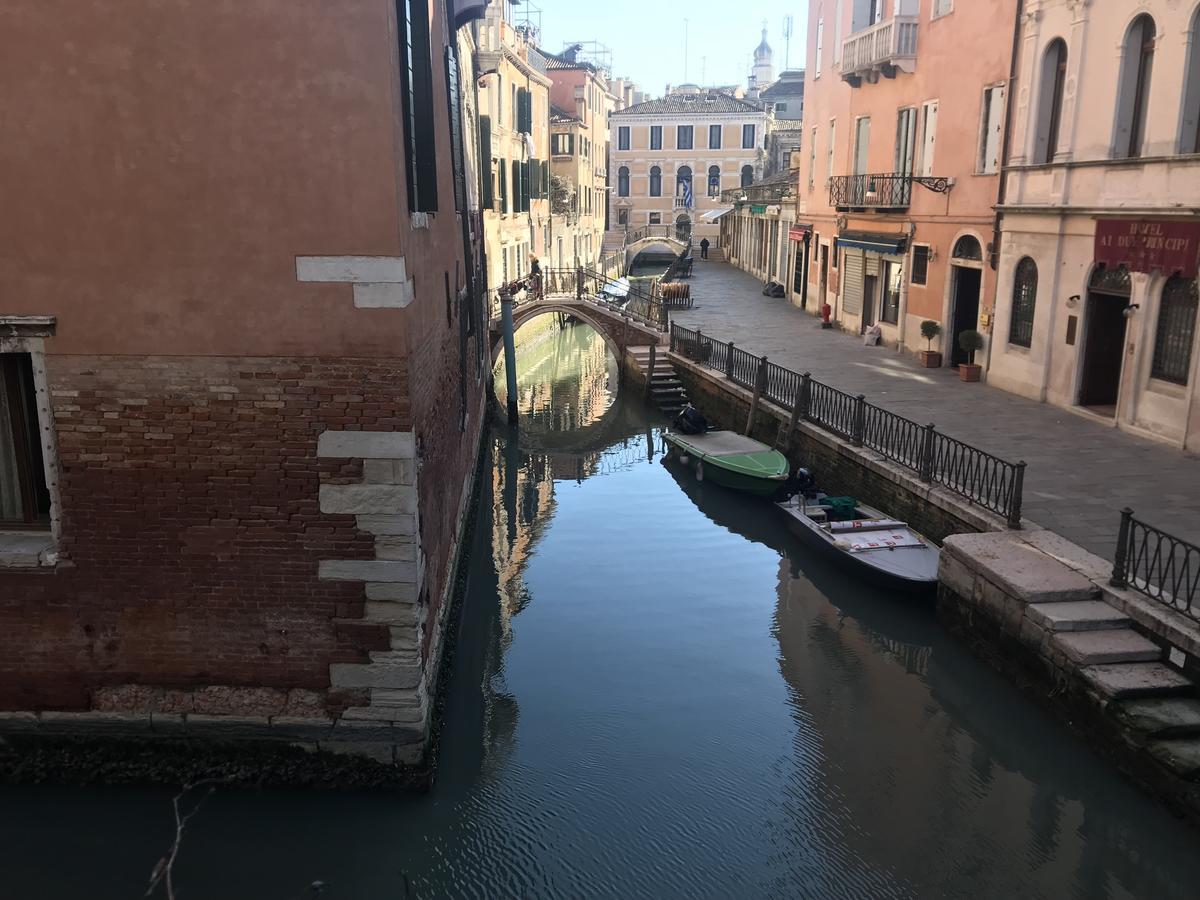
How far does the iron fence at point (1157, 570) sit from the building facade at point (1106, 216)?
4.19 m

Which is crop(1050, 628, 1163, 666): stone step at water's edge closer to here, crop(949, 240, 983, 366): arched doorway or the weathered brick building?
the weathered brick building

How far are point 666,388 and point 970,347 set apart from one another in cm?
705

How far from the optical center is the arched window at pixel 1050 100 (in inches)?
594

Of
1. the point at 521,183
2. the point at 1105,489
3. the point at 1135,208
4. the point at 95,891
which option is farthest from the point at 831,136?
the point at 95,891

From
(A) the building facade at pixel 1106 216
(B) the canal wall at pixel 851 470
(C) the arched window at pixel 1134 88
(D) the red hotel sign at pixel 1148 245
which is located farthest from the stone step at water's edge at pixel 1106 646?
(C) the arched window at pixel 1134 88

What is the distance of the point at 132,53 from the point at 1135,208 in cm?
1213

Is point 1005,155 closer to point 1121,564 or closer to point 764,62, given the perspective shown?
point 1121,564

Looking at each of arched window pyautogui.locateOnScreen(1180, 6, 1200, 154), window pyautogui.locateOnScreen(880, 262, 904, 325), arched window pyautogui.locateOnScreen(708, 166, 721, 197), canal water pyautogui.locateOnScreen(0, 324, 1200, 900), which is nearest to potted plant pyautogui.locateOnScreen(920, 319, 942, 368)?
window pyautogui.locateOnScreen(880, 262, 904, 325)

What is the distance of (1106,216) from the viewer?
13.4 meters

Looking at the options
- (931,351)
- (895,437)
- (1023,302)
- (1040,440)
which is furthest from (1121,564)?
(931,351)

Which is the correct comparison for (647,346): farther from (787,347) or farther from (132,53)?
(132,53)

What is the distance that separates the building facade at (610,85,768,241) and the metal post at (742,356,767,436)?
1695 inches

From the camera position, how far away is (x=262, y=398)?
6.34 metres

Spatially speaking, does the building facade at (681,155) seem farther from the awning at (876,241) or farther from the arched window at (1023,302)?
the arched window at (1023,302)
